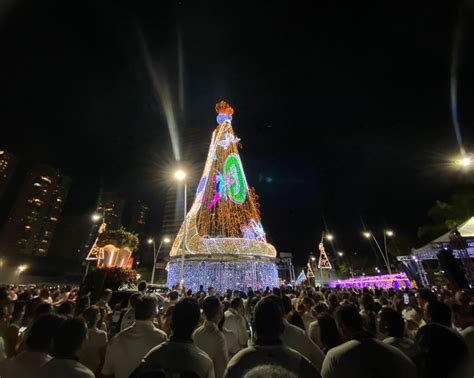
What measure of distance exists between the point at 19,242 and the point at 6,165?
2510 cm

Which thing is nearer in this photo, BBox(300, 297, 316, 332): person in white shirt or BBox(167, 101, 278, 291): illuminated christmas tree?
BBox(300, 297, 316, 332): person in white shirt

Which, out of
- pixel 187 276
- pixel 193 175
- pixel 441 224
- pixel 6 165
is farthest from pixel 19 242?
pixel 441 224

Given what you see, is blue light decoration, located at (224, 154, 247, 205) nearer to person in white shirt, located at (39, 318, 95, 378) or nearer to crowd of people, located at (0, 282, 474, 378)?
crowd of people, located at (0, 282, 474, 378)

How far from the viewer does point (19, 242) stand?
6769cm

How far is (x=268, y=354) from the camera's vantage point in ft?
6.93

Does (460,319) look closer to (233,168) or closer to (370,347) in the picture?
(370,347)

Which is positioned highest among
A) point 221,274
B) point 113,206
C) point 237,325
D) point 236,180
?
point 113,206

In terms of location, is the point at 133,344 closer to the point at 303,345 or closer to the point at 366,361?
the point at 303,345

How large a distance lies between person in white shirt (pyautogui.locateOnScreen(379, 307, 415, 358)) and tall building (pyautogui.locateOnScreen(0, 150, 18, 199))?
9545cm

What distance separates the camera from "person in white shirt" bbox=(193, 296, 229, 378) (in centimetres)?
367

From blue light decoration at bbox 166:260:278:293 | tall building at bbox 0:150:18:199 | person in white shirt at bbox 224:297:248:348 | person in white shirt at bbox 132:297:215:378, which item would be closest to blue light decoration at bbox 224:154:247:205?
blue light decoration at bbox 166:260:278:293

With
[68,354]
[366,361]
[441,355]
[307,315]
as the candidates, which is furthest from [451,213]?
[68,354]

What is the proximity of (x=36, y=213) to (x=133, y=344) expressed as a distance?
9549cm

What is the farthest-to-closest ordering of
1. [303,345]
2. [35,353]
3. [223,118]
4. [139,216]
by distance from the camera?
1. [139,216]
2. [223,118]
3. [303,345]
4. [35,353]
